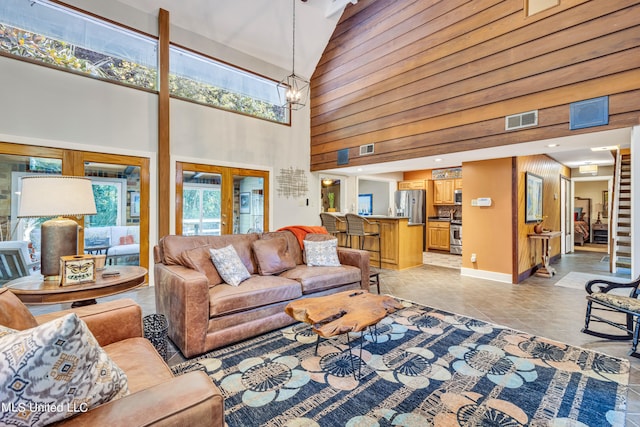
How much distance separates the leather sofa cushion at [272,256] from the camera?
3209 mm

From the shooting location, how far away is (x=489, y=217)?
16.4 feet

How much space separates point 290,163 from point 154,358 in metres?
5.33

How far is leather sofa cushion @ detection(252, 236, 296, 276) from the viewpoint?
3.21 meters

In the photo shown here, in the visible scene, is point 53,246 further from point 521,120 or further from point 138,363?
point 521,120

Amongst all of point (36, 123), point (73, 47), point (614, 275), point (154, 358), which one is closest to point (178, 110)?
point (73, 47)

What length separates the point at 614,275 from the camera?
532 cm

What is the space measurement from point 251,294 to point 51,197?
1.59 m

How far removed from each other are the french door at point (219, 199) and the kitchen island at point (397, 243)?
2359 millimetres

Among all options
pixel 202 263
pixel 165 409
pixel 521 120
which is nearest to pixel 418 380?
pixel 165 409

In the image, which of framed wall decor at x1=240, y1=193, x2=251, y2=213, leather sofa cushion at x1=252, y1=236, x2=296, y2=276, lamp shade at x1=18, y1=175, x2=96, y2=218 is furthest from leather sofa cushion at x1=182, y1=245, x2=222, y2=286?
framed wall decor at x1=240, y1=193, x2=251, y2=213

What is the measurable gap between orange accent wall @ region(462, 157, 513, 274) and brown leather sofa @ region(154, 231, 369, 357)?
2.74m

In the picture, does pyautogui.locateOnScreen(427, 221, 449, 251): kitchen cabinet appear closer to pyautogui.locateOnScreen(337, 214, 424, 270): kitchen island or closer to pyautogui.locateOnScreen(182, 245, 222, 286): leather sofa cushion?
pyautogui.locateOnScreen(337, 214, 424, 270): kitchen island

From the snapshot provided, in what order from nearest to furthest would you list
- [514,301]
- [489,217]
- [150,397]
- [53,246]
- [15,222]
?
[150,397] < [53,246] < [15,222] < [514,301] < [489,217]

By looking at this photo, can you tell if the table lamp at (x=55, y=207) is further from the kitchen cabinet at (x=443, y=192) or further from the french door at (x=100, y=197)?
the kitchen cabinet at (x=443, y=192)
